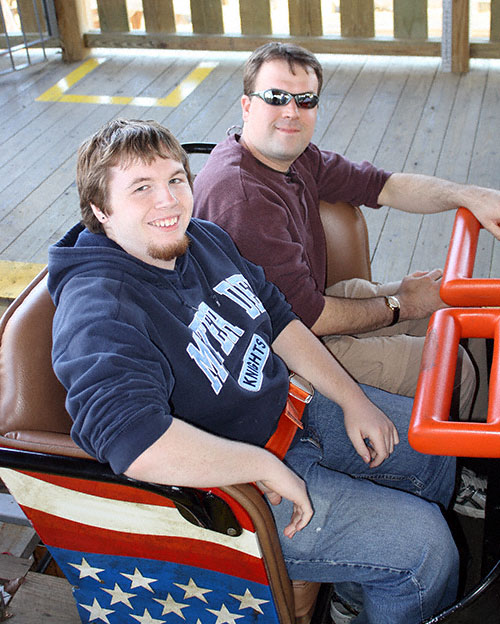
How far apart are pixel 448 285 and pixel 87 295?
645 millimetres

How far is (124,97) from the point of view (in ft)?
14.9

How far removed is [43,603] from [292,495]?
903 millimetres

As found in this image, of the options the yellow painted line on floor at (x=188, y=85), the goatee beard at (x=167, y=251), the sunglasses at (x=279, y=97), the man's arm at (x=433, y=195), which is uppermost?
the sunglasses at (x=279, y=97)

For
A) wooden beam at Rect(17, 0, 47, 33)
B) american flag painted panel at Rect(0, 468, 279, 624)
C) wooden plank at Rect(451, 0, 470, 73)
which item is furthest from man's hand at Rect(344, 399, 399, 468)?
wooden beam at Rect(17, 0, 47, 33)

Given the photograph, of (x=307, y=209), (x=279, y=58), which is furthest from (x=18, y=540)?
(x=279, y=58)

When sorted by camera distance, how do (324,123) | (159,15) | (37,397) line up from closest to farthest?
(37,397)
(324,123)
(159,15)

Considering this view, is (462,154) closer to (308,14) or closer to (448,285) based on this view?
(308,14)

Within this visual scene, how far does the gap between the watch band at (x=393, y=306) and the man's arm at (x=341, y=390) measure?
1.18 ft

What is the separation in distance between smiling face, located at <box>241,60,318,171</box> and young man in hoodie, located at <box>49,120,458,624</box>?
1.27ft

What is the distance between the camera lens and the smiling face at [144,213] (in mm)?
1396

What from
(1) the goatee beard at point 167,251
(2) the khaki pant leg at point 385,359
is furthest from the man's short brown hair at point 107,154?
(2) the khaki pant leg at point 385,359

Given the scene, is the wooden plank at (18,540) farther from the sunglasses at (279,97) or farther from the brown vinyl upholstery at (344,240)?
the sunglasses at (279,97)

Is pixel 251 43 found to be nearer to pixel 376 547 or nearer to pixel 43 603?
pixel 43 603

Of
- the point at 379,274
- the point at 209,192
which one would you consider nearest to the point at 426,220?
the point at 379,274
